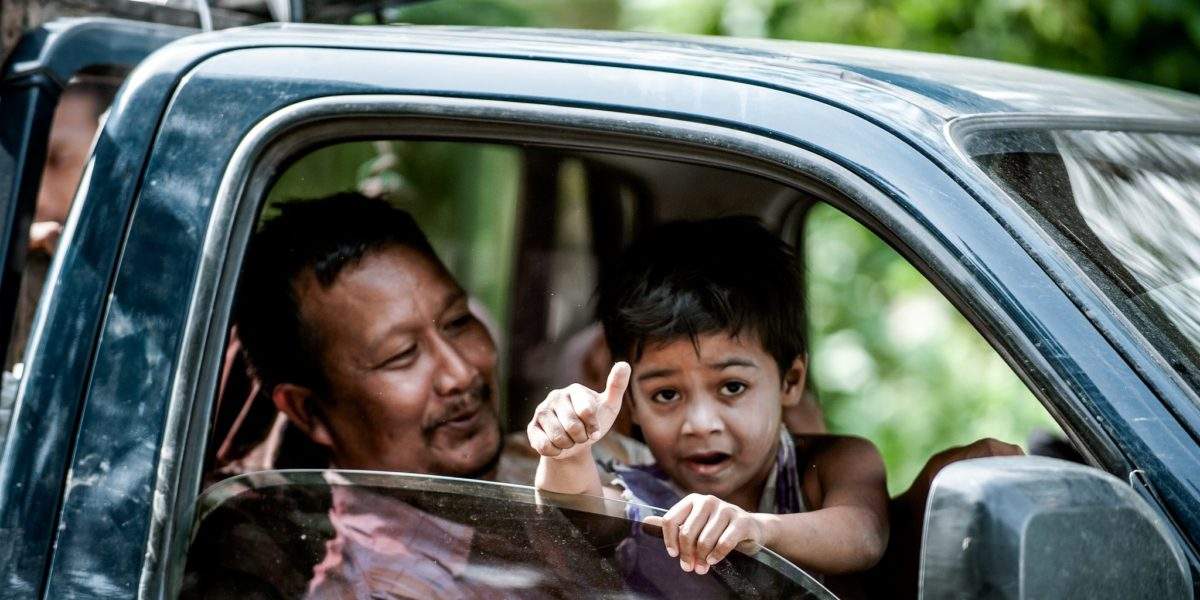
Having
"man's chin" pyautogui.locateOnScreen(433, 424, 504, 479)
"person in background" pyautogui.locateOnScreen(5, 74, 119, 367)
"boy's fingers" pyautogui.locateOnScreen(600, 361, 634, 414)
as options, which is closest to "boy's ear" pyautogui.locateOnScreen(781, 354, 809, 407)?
"man's chin" pyautogui.locateOnScreen(433, 424, 504, 479)

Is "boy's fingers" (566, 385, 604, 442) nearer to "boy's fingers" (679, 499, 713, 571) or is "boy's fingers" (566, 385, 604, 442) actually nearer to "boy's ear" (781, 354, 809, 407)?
"boy's fingers" (679, 499, 713, 571)

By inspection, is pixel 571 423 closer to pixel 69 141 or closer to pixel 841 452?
pixel 841 452

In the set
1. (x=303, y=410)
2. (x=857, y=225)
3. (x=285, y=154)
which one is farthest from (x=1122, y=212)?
(x=857, y=225)

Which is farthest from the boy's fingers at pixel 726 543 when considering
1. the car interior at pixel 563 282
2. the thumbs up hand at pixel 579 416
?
the car interior at pixel 563 282

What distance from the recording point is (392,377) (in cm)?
211

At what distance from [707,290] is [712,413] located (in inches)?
7.2

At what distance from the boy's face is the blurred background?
6.01 feet

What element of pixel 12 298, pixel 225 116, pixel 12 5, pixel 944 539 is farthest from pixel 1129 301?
pixel 12 5

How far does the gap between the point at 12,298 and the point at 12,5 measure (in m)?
0.58

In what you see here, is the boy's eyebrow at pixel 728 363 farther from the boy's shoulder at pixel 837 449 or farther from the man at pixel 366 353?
the man at pixel 366 353

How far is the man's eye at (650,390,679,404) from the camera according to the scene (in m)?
1.94

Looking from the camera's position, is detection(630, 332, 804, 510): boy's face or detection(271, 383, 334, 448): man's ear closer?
detection(630, 332, 804, 510): boy's face

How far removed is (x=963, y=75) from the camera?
1.81 meters

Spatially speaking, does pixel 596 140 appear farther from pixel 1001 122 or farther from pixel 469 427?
pixel 469 427
